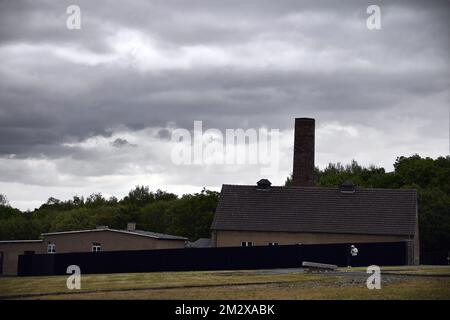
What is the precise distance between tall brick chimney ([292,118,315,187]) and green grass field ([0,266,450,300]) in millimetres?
32501

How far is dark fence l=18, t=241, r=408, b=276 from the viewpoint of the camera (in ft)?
190

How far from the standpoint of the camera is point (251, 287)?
3803 cm

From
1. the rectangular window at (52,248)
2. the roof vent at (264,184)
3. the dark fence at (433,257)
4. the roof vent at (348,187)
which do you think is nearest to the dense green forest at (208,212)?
the dark fence at (433,257)

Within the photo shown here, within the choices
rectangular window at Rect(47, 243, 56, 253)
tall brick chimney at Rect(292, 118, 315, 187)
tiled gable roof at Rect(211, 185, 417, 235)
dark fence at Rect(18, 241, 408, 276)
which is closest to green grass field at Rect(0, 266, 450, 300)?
dark fence at Rect(18, 241, 408, 276)

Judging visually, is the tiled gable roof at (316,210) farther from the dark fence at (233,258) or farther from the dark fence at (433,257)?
the dark fence at (433,257)

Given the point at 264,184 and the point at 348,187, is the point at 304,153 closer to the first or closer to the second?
the point at 264,184

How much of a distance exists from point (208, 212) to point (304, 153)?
83.5 feet

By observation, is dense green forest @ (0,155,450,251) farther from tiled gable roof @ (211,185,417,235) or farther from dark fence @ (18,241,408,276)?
dark fence @ (18,241,408,276)

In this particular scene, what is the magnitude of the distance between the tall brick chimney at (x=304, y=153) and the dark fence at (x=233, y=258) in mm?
21329

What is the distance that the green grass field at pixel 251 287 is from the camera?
1334 inches
